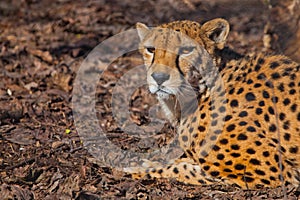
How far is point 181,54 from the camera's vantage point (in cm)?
581

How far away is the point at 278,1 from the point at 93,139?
3773 mm

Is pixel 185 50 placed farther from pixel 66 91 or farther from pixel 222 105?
pixel 66 91

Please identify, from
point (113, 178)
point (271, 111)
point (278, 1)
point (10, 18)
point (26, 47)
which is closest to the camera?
point (271, 111)

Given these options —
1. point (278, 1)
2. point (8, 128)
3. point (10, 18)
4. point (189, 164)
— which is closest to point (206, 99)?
point (189, 164)

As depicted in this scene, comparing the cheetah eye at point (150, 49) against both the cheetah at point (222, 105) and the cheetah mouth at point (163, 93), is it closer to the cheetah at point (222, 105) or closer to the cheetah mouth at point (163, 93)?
the cheetah at point (222, 105)

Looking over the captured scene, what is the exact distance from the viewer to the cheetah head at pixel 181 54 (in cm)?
569

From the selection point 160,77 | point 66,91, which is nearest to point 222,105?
point 160,77

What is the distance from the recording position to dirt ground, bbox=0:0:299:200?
5.73m

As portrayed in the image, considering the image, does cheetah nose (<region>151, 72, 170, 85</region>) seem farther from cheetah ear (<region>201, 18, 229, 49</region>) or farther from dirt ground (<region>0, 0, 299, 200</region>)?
dirt ground (<region>0, 0, 299, 200</region>)

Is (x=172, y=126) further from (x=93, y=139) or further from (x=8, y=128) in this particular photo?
(x=8, y=128)

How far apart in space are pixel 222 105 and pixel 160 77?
0.73 meters

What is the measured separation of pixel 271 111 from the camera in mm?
5590

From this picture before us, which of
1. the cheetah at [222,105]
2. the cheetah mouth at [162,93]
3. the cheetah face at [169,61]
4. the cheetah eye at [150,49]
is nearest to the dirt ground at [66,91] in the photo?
the cheetah at [222,105]

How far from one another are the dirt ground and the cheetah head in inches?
41.8
